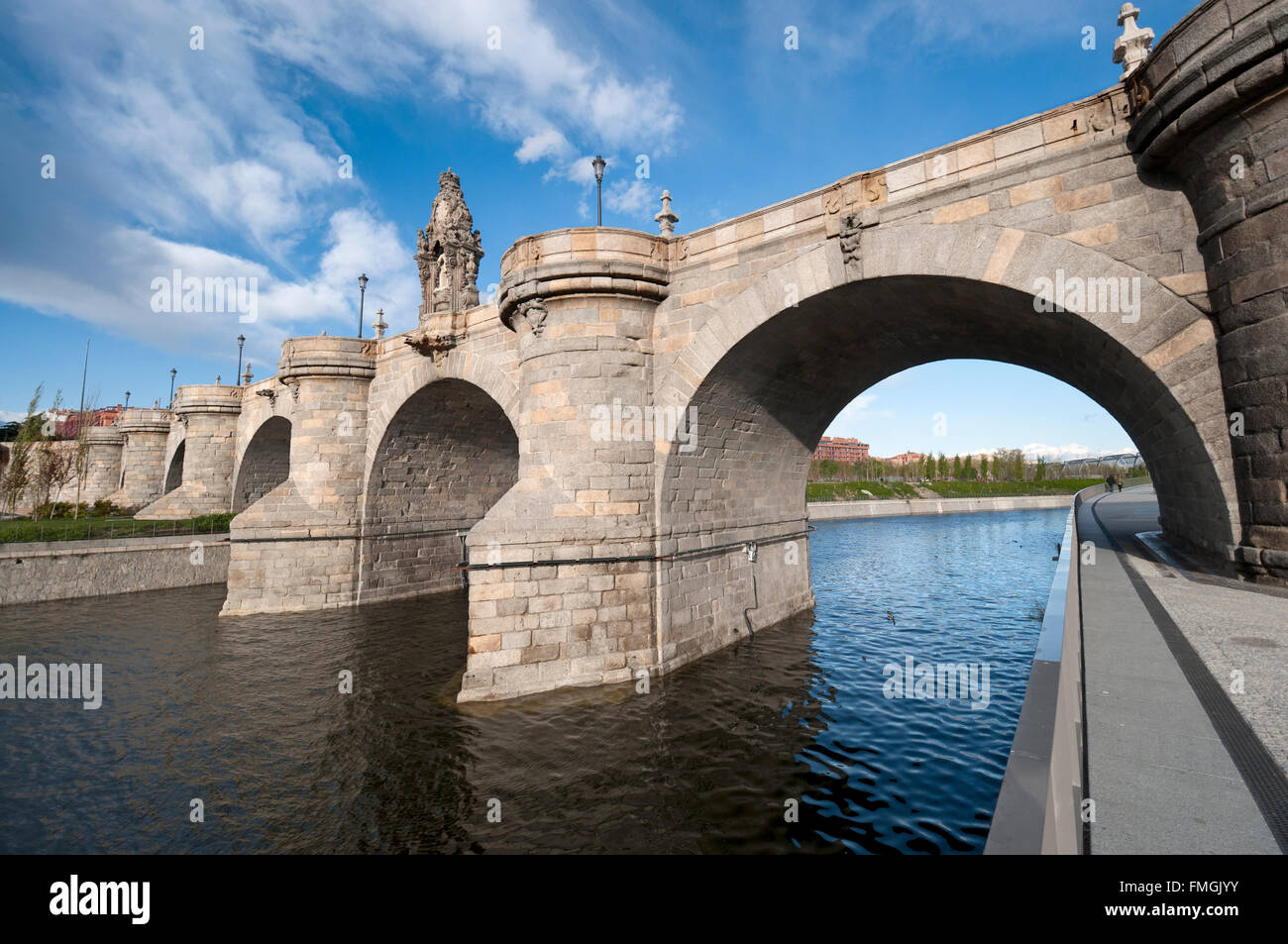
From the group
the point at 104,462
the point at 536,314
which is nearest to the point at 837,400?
the point at 536,314

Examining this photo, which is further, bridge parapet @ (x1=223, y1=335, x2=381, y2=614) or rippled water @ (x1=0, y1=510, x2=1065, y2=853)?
bridge parapet @ (x1=223, y1=335, x2=381, y2=614)

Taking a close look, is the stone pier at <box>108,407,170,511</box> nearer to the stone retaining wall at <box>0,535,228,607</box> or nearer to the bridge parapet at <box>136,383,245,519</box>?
the bridge parapet at <box>136,383,245,519</box>

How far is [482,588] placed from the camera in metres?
9.77

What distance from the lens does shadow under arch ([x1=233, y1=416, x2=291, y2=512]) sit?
25594 millimetres

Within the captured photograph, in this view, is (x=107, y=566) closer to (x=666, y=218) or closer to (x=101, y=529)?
(x=101, y=529)

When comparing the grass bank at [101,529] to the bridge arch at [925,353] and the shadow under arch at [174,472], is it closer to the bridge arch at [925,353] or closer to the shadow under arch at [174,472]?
the shadow under arch at [174,472]

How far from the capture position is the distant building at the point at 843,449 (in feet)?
534

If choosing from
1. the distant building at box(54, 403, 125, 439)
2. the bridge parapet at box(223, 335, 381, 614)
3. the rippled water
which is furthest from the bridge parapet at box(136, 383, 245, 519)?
the distant building at box(54, 403, 125, 439)

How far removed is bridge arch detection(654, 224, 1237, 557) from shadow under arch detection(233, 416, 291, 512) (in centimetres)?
2088

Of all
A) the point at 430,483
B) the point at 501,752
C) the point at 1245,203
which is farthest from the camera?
the point at 430,483

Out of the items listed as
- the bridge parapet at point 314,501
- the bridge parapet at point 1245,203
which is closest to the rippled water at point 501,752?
the bridge parapet at point 314,501

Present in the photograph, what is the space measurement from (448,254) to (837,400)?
39.2ft

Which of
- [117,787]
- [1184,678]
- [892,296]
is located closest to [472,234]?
[892,296]

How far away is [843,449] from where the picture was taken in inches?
6688
